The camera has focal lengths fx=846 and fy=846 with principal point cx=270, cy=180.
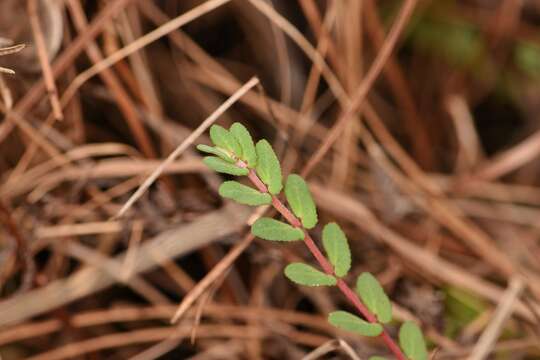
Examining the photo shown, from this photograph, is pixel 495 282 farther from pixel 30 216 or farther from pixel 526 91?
pixel 30 216

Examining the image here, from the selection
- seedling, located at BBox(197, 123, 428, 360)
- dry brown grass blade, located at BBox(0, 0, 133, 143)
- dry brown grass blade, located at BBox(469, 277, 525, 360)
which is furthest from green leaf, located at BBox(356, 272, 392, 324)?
dry brown grass blade, located at BBox(0, 0, 133, 143)

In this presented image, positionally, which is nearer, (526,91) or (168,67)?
(168,67)

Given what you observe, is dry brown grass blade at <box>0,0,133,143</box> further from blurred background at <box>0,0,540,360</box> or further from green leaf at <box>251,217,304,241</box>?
green leaf at <box>251,217,304,241</box>

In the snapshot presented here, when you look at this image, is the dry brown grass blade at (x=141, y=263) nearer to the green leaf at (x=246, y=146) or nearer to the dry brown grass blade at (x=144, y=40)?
the dry brown grass blade at (x=144, y=40)

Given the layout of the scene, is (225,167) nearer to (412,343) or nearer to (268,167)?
(268,167)

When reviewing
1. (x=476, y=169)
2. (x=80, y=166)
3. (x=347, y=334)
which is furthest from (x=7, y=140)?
(x=476, y=169)

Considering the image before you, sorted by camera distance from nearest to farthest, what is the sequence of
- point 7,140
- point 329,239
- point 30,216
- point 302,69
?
point 329,239 < point 30,216 < point 7,140 < point 302,69

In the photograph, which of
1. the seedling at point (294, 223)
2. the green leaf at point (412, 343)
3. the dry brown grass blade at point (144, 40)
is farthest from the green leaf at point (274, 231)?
the dry brown grass blade at point (144, 40)
